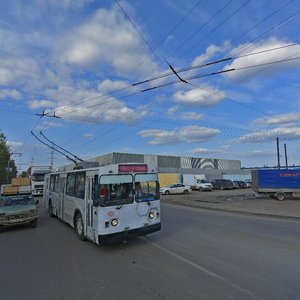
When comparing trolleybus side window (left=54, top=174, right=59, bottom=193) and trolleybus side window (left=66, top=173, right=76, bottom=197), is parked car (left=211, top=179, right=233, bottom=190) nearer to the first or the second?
trolleybus side window (left=54, top=174, right=59, bottom=193)

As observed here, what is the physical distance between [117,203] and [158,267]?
2370 mm

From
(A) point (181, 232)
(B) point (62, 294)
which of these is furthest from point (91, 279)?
(A) point (181, 232)

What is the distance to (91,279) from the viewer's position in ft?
18.2

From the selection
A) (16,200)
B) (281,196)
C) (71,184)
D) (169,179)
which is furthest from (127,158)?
(71,184)

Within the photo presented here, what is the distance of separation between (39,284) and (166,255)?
3.17m

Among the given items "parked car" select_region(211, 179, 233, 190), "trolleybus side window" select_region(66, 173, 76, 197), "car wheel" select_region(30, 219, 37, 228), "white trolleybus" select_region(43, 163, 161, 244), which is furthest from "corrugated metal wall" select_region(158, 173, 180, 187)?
"white trolleybus" select_region(43, 163, 161, 244)

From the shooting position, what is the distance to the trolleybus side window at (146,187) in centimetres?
853

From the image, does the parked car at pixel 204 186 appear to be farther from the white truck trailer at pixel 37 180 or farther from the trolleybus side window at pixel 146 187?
the trolleybus side window at pixel 146 187

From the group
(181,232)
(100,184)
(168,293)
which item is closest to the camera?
(168,293)

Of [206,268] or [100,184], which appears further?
[100,184]

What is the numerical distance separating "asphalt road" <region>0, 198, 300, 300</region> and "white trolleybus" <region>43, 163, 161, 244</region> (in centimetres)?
52

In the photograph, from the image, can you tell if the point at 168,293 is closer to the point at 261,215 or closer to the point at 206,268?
the point at 206,268

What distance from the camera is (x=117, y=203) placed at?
7949 millimetres

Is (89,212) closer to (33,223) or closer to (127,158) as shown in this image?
(33,223)
